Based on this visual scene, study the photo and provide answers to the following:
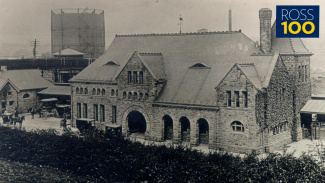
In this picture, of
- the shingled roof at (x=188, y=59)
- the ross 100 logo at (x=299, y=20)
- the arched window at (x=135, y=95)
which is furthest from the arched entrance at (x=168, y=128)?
the ross 100 logo at (x=299, y=20)

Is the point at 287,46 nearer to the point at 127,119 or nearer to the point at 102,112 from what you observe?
the point at 127,119

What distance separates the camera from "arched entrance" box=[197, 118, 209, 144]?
3766cm

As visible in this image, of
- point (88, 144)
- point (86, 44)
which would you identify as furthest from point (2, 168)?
point (86, 44)

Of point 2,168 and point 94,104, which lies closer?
point 2,168

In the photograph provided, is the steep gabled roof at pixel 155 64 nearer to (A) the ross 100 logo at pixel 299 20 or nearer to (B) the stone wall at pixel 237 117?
(B) the stone wall at pixel 237 117

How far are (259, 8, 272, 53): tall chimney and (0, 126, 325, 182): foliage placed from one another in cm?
1658

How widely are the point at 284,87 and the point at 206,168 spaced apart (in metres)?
20.0

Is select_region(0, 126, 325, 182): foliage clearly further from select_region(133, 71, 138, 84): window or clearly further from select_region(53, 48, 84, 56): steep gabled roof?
select_region(53, 48, 84, 56): steep gabled roof

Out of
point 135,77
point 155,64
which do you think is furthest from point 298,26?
point 135,77

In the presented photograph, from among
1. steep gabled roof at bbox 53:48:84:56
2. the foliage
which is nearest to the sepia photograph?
the foliage

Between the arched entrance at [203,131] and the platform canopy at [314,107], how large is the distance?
10.9 m

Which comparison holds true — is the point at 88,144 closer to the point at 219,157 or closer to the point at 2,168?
the point at 2,168

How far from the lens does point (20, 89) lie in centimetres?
5694

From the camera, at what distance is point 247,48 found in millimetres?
39062
